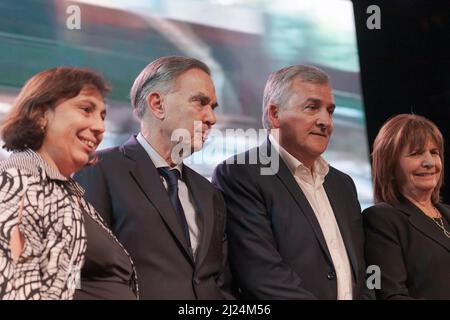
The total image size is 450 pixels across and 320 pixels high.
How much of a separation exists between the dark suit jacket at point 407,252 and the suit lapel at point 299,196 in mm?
279

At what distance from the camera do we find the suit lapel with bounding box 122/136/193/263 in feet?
8.54

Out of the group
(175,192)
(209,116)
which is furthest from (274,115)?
(175,192)

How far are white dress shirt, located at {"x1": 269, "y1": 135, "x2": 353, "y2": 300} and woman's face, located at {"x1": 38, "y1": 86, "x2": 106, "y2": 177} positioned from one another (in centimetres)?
83

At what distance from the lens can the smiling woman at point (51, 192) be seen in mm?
2113

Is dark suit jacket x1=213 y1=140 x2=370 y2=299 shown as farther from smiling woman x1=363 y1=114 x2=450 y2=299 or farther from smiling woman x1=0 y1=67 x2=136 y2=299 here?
smiling woman x1=0 y1=67 x2=136 y2=299

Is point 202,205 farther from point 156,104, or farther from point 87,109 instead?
point 87,109

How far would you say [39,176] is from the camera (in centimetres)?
224

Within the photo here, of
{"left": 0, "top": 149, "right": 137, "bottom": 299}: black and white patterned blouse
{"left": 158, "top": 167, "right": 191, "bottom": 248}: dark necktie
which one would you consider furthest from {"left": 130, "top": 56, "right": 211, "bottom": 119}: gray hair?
{"left": 0, "top": 149, "right": 137, "bottom": 299}: black and white patterned blouse

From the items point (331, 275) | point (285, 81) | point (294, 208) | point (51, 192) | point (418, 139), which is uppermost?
point (285, 81)

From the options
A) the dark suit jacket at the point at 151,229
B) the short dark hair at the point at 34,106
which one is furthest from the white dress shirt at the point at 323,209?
the short dark hair at the point at 34,106

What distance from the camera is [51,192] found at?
2.26 meters

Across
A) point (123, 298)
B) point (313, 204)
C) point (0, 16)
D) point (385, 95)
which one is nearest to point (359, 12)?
point (385, 95)

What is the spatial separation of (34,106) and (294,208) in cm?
103

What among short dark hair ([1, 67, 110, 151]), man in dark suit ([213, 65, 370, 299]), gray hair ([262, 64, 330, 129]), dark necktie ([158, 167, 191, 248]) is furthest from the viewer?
gray hair ([262, 64, 330, 129])
